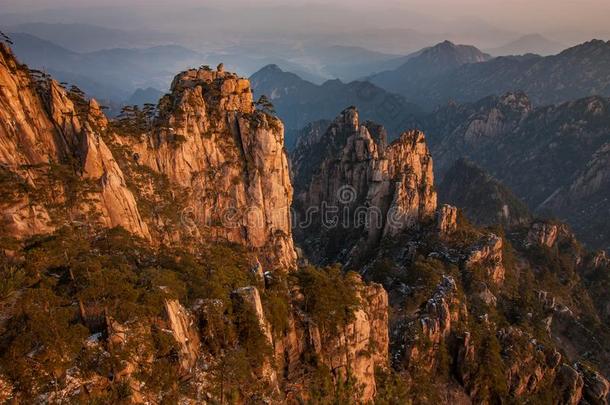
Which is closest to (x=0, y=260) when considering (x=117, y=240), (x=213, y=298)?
(x=117, y=240)

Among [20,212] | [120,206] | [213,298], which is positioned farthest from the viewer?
[120,206]

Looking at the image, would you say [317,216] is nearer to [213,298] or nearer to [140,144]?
[140,144]

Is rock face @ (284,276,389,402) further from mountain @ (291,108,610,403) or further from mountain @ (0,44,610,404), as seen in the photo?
mountain @ (291,108,610,403)

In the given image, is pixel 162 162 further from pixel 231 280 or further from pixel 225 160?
pixel 231 280

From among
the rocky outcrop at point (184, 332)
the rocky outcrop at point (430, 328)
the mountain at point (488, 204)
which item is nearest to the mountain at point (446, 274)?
the rocky outcrop at point (430, 328)

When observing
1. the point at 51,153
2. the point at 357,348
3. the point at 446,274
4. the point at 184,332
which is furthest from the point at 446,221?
the point at 51,153

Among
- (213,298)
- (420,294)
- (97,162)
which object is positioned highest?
(97,162)
